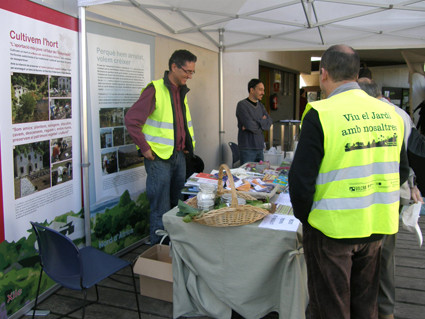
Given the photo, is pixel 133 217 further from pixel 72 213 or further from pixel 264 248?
pixel 264 248

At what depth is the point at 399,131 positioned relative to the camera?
1594 mm

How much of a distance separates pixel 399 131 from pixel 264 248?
93cm

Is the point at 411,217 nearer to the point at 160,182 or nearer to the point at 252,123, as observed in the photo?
→ the point at 160,182

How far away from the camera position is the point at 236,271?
7.12 ft

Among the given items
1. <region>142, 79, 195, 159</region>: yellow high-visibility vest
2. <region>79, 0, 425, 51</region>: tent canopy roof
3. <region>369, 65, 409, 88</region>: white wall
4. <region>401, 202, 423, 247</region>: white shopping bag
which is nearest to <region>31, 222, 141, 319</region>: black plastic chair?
<region>142, 79, 195, 159</region>: yellow high-visibility vest

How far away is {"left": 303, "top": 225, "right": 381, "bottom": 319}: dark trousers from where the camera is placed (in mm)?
1538

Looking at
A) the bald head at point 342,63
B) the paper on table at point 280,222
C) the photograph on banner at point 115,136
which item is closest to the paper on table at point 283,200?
the paper on table at point 280,222

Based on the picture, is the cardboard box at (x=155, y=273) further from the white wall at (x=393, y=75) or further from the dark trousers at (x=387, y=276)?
the white wall at (x=393, y=75)

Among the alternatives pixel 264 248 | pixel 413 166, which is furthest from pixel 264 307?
pixel 413 166

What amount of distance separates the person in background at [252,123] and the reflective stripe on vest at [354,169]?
2.97 m

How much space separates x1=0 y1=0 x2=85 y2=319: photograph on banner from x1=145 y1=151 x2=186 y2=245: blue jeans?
1.91 feet

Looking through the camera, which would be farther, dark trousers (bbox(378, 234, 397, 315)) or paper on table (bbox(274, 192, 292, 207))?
paper on table (bbox(274, 192, 292, 207))

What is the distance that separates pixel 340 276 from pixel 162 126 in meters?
1.98

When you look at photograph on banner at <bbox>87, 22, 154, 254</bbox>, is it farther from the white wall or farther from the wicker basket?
the white wall
